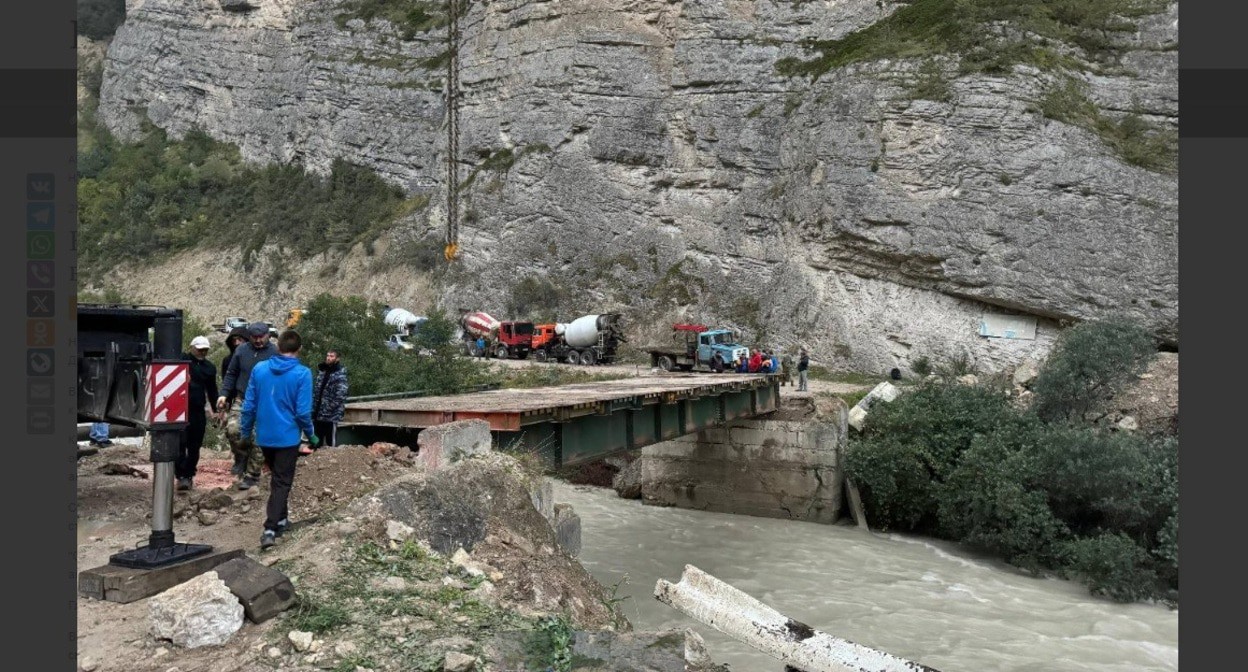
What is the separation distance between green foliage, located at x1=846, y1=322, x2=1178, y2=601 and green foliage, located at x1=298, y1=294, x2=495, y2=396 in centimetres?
1034

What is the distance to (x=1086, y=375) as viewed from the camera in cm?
2106

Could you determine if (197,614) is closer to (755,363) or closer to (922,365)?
(755,363)

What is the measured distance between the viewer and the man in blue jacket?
697 cm

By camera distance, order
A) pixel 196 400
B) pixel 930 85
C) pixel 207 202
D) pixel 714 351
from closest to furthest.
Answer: pixel 196 400 → pixel 714 351 → pixel 930 85 → pixel 207 202

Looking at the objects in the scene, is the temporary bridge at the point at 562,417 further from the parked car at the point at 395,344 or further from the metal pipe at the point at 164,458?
the parked car at the point at 395,344

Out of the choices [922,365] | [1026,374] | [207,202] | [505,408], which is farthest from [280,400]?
[207,202]

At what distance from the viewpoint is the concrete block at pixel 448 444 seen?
882 centimetres

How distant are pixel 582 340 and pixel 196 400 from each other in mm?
23608

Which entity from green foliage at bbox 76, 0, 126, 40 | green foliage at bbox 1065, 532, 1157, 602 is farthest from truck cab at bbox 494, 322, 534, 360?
green foliage at bbox 76, 0, 126, 40

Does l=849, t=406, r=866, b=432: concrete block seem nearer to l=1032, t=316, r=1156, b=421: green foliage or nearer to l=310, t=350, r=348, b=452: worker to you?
l=1032, t=316, r=1156, b=421: green foliage

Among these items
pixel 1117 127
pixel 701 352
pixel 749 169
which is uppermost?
pixel 1117 127

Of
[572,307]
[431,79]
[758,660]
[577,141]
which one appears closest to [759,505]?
[758,660]
